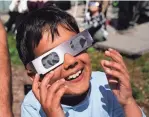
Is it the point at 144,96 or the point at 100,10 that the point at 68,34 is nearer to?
the point at 144,96

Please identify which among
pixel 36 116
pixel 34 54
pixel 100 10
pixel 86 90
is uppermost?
pixel 34 54

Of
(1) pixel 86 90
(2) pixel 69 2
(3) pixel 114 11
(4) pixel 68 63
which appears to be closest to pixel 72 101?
(1) pixel 86 90

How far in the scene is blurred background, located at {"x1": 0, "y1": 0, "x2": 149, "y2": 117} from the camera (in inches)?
223

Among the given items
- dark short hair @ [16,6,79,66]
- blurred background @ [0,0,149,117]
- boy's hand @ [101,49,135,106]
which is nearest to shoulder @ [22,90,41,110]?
dark short hair @ [16,6,79,66]

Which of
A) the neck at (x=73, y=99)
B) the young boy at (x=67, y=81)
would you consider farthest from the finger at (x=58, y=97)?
the neck at (x=73, y=99)

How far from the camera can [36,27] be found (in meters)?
2.30

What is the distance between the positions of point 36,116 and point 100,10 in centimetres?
634

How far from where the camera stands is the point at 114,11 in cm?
1106

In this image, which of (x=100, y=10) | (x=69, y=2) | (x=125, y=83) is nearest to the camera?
(x=125, y=83)

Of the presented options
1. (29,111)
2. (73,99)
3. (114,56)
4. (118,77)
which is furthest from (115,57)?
(29,111)

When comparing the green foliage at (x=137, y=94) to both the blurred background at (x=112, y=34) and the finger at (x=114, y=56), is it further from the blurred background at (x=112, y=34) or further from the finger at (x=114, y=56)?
the finger at (x=114, y=56)

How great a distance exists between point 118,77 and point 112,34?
6.52 m

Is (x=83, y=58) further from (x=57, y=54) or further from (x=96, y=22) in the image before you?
(x=96, y=22)

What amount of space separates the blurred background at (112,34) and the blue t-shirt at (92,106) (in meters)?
2.28
